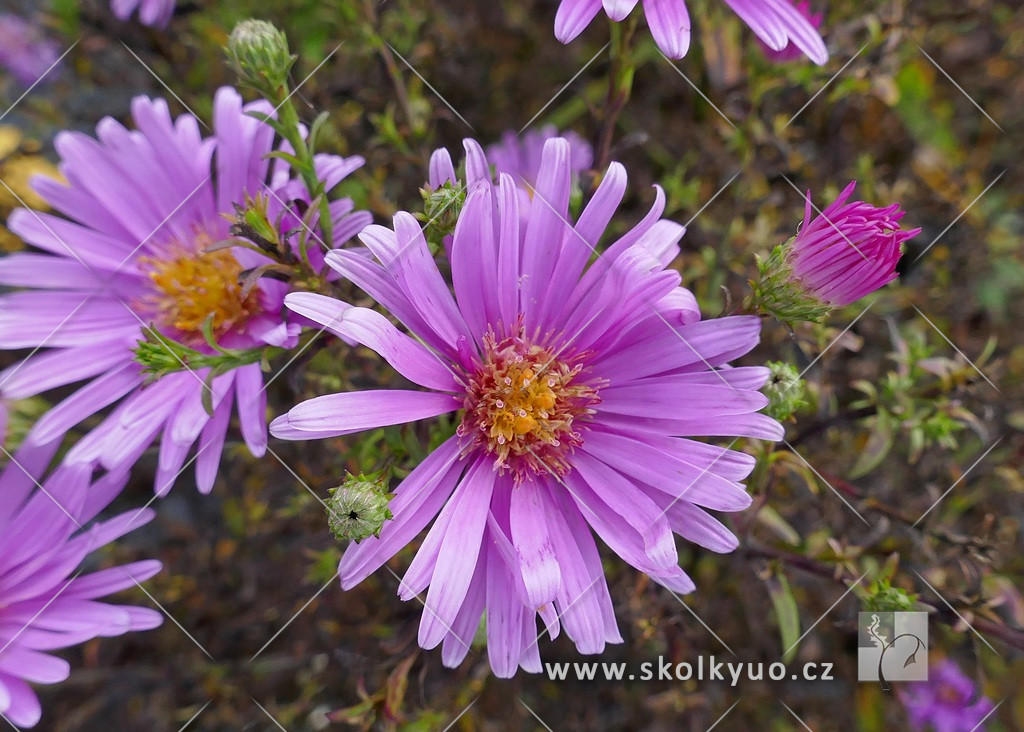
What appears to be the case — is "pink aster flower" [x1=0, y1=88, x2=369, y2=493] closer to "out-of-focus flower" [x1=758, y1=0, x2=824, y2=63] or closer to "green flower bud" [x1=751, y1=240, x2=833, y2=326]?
"green flower bud" [x1=751, y1=240, x2=833, y2=326]

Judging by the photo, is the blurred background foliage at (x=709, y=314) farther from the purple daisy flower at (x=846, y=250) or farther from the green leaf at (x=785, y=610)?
the purple daisy flower at (x=846, y=250)

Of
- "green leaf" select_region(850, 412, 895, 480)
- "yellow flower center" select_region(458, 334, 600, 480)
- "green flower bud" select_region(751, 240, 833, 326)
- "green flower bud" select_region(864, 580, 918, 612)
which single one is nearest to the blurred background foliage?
"green leaf" select_region(850, 412, 895, 480)

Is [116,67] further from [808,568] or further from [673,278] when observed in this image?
[808,568]

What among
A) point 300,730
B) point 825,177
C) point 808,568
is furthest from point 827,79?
point 300,730

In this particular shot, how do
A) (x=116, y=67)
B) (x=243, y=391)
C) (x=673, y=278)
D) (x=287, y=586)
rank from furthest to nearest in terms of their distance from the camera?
(x=116, y=67)
(x=287, y=586)
(x=243, y=391)
(x=673, y=278)

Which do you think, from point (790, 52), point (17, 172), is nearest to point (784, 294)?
point (790, 52)

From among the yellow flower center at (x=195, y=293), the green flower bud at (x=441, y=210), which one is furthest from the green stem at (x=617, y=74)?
the yellow flower center at (x=195, y=293)

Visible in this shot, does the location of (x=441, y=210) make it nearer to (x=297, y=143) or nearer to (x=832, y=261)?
(x=297, y=143)
